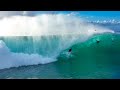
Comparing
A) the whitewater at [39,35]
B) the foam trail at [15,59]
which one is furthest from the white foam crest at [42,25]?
the foam trail at [15,59]

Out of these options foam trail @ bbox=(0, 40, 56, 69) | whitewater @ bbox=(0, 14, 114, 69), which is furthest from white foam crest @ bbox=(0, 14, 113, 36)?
foam trail @ bbox=(0, 40, 56, 69)

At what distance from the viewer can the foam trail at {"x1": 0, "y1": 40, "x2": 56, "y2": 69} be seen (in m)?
2.17

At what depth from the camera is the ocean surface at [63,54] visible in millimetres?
2188

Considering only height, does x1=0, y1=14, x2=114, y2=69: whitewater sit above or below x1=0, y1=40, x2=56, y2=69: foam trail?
above

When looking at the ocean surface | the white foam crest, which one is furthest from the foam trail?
the white foam crest

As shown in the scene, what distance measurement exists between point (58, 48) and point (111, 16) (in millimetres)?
831

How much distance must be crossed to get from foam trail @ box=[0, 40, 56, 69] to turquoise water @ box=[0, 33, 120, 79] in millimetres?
42

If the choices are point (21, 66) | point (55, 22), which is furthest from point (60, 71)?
point (55, 22)

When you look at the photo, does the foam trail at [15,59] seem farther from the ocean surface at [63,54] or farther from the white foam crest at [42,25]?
the white foam crest at [42,25]

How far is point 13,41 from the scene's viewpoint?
2.20 m

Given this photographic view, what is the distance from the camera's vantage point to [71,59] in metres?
2.22

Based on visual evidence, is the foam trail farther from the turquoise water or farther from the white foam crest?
the white foam crest
